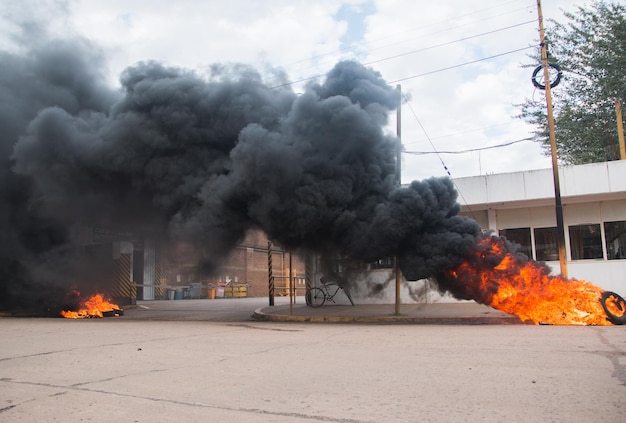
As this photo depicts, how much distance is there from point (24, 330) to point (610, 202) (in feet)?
56.5

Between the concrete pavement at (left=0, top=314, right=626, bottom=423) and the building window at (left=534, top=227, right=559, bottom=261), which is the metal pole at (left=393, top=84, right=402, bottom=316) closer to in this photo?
the concrete pavement at (left=0, top=314, right=626, bottom=423)

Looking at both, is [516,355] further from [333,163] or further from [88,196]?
[88,196]

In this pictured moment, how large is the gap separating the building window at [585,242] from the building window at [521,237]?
4.24 feet

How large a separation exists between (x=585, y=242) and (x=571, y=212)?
107 centimetres

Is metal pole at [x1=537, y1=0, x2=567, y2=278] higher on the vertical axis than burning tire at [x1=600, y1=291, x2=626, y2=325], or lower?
higher

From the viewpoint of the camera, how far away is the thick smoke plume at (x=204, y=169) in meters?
11.8

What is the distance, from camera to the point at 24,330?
11430mm

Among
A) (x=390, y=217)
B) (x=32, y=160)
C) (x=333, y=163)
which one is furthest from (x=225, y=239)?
(x=32, y=160)

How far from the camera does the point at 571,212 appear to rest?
55.2ft

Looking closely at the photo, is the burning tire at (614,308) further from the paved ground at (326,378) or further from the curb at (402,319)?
the curb at (402,319)

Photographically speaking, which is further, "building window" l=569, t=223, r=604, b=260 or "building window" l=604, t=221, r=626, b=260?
"building window" l=569, t=223, r=604, b=260

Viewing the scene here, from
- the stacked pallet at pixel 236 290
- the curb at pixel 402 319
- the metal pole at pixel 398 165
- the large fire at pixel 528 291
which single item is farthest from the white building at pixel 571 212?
the stacked pallet at pixel 236 290

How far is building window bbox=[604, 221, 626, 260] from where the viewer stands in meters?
16.2

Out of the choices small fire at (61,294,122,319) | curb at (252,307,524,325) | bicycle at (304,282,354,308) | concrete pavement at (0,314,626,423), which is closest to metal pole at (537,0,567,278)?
curb at (252,307,524,325)
